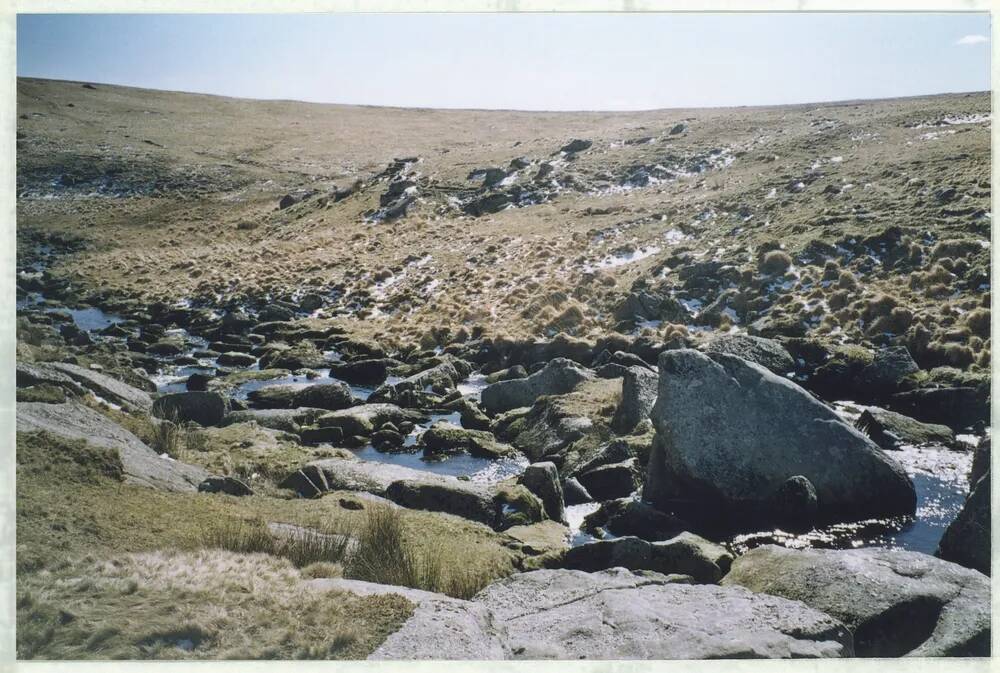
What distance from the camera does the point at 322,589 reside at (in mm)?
9062

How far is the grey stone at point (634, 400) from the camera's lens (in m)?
20.1

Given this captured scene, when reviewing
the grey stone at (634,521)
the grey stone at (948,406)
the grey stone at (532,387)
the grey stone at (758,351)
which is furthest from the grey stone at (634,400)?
the grey stone at (948,406)

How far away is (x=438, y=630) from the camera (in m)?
8.61

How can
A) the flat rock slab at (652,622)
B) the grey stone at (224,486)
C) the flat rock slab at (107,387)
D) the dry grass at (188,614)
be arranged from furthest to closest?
the flat rock slab at (107,387), the grey stone at (224,486), the flat rock slab at (652,622), the dry grass at (188,614)

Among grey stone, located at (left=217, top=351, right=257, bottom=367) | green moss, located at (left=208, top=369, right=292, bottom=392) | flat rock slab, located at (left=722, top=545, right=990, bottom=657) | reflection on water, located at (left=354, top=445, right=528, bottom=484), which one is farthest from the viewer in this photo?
grey stone, located at (left=217, top=351, right=257, bottom=367)

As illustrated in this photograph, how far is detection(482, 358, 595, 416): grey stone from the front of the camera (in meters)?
24.1

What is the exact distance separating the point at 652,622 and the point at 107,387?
638 inches

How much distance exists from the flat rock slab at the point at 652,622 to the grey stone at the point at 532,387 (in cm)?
1377

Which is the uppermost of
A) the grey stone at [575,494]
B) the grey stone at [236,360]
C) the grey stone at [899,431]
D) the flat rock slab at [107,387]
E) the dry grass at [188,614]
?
the dry grass at [188,614]

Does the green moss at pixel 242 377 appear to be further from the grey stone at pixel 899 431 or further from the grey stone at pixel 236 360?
the grey stone at pixel 899 431

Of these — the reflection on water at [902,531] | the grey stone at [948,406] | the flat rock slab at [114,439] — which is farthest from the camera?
the grey stone at [948,406]

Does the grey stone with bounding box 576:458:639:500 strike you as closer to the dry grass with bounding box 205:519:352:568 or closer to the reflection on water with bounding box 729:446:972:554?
the reflection on water with bounding box 729:446:972:554

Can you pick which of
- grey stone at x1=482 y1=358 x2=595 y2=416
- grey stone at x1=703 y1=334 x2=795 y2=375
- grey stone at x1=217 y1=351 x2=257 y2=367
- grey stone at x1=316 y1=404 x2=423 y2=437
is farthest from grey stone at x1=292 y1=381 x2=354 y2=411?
grey stone at x1=703 y1=334 x2=795 y2=375

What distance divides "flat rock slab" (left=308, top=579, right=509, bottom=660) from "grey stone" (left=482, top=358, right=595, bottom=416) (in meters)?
14.7
